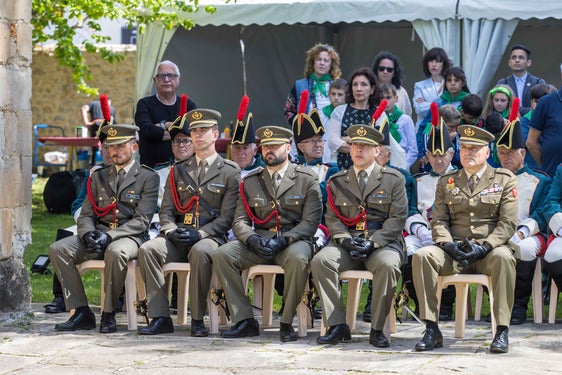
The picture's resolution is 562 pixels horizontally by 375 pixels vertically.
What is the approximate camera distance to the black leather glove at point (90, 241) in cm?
817

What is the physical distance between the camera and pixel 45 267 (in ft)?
34.6

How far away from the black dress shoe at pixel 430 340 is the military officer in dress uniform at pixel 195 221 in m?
1.51

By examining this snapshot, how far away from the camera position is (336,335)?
24.7 ft

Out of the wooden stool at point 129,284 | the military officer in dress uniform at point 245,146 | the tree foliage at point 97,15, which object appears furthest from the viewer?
the tree foliage at point 97,15

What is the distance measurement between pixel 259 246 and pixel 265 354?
2.91ft

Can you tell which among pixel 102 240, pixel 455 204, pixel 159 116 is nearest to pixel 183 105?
pixel 159 116

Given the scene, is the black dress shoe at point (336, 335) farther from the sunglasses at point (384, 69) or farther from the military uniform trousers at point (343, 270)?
the sunglasses at point (384, 69)

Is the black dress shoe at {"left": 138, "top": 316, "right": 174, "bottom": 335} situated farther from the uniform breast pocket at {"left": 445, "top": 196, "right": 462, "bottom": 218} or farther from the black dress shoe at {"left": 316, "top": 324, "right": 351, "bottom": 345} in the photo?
the uniform breast pocket at {"left": 445, "top": 196, "right": 462, "bottom": 218}

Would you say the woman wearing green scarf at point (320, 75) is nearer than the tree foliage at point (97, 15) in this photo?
Yes

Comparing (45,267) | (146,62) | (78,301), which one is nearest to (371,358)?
(78,301)

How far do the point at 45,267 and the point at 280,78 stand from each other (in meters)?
6.94

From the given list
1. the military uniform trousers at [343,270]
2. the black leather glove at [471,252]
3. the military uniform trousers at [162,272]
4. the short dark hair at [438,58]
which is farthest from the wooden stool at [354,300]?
the short dark hair at [438,58]

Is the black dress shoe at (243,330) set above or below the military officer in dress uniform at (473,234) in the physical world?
below

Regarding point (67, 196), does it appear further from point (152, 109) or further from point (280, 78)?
point (152, 109)
